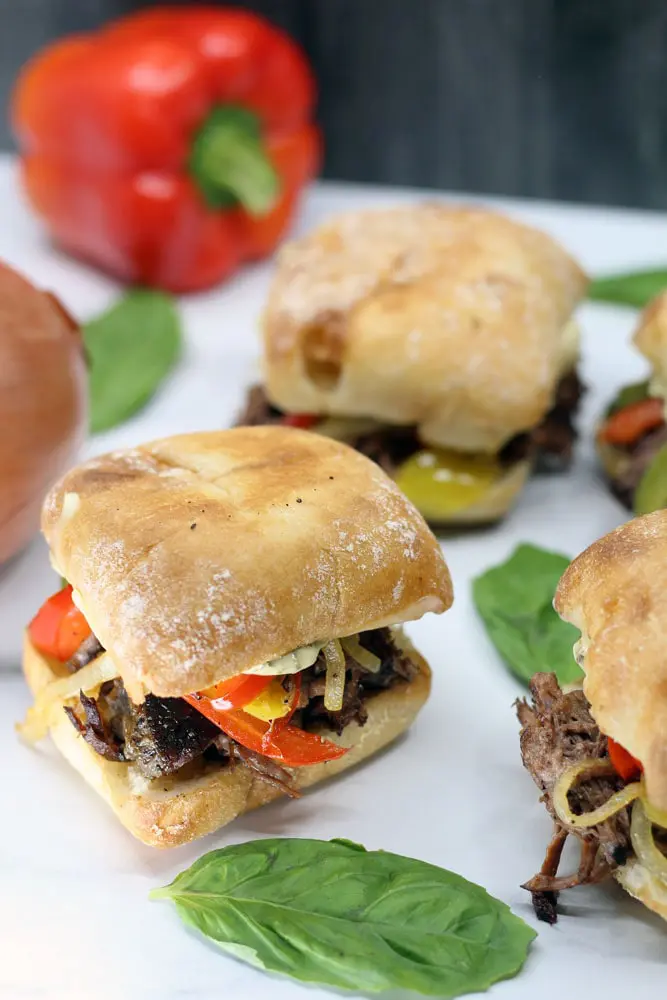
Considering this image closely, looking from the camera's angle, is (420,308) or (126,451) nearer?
(126,451)

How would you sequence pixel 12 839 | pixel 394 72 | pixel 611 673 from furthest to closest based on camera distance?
pixel 394 72 < pixel 12 839 < pixel 611 673

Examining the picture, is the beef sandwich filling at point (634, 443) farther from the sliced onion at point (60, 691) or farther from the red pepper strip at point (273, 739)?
the sliced onion at point (60, 691)

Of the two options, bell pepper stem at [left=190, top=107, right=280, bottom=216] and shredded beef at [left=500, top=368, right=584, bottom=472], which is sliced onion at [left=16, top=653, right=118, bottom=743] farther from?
bell pepper stem at [left=190, top=107, right=280, bottom=216]

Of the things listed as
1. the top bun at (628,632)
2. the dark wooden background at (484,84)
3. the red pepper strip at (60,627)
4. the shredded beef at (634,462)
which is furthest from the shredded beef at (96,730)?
the dark wooden background at (484,84)

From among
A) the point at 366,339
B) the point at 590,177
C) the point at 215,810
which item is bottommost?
the point at 590,177

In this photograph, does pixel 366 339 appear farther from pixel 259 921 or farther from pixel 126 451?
pixel 259 921

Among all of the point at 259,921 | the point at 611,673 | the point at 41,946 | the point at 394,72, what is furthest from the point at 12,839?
the point at 394,72

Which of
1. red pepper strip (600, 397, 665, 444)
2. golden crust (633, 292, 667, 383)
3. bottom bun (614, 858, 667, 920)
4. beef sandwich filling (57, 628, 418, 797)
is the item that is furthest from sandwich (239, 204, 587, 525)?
bottom bun (614, 858, 667, 920)

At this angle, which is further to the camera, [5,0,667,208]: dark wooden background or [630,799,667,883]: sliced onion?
[5,0,667,208]: dark wooden background
